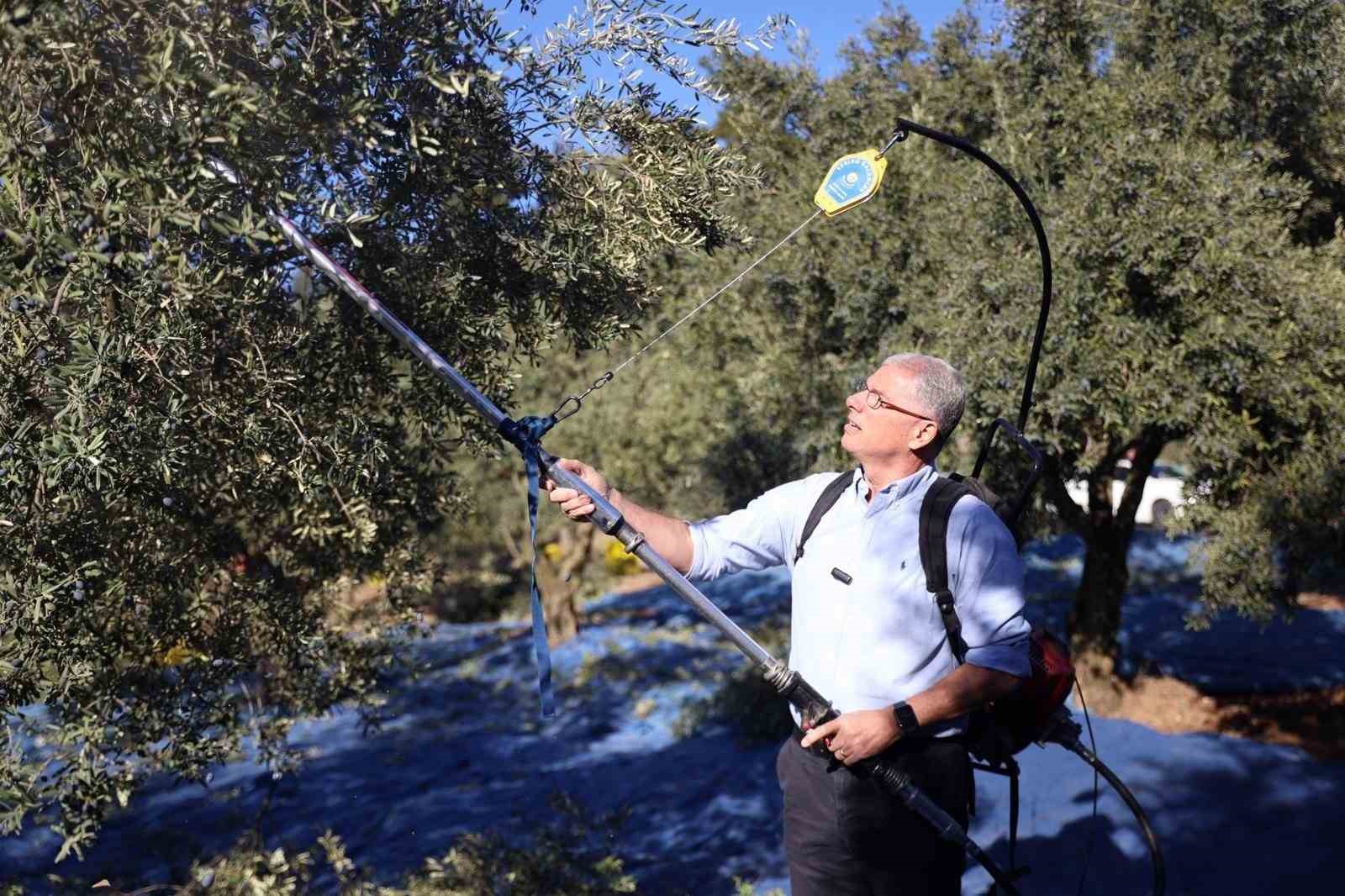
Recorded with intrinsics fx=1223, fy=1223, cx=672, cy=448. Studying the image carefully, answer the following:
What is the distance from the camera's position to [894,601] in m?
3.89

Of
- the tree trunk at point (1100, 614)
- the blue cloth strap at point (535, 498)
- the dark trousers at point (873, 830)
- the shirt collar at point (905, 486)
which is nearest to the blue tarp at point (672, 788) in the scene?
the tree trunk at point (1100, 614)

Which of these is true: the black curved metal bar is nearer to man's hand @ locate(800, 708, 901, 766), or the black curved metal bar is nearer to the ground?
man's hand @ locate(800, 708, 901, 766)

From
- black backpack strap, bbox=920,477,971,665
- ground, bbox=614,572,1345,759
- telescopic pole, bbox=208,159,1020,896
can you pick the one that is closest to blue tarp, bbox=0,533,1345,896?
ground, bbox=614,572,1345,759

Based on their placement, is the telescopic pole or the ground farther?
the ground

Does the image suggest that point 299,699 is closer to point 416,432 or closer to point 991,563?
point 416,432

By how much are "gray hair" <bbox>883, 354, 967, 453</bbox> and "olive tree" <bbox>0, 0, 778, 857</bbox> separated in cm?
169

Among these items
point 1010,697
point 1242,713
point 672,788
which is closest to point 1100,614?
point 1242,713

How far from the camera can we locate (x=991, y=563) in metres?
3.82

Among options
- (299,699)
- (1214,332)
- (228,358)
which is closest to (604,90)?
(228,358)

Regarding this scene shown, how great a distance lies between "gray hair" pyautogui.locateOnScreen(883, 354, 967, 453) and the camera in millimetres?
4031

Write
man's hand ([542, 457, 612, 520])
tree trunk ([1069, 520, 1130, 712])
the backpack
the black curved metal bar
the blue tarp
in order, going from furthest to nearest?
tree trunk ([1069, 520, 1130, 712]), the blue tarp, the black curved metal bar, the backpack, man's hand ([542, 457, 612, 520])

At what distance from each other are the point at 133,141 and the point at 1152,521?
27092 millimetres

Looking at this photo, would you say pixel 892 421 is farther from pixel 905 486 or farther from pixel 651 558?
pixel 651 558

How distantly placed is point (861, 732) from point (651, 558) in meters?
0.82
